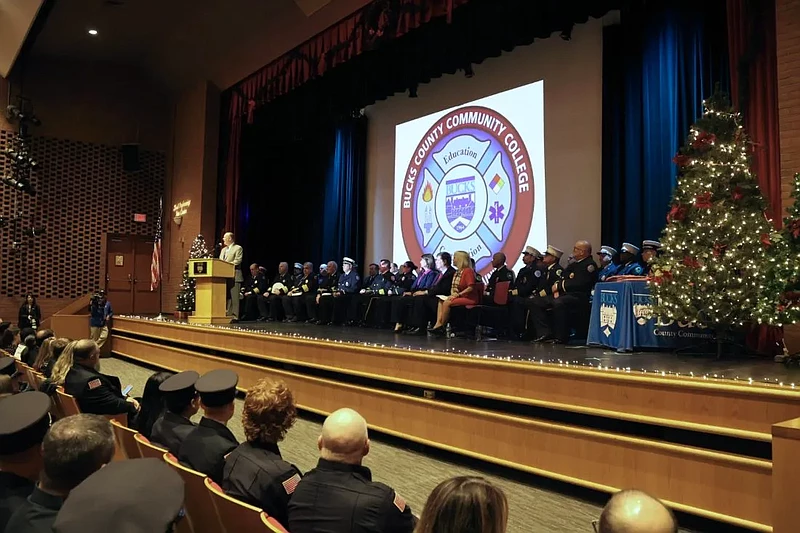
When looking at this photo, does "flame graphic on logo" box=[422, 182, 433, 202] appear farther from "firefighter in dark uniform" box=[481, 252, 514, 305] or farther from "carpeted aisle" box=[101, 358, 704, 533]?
"carpeted aisle" box=[101, 358, 704, 533]

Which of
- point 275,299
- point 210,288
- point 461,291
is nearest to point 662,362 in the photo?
point 461,291

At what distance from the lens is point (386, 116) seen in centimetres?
963

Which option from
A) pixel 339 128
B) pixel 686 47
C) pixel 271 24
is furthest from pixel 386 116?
pixel 686 47

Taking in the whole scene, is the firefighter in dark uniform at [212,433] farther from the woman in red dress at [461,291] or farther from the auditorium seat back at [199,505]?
the woman in red dress at [461,291]

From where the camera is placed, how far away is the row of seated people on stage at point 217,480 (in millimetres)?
887

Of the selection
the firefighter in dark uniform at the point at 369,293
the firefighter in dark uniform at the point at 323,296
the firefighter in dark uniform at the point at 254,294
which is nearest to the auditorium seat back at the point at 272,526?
the firefighter in dark uniform at the point at 369,293

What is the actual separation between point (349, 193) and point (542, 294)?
4.90 metres

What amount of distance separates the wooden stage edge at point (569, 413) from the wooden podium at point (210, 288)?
3.03m

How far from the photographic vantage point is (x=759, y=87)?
449 centimetres

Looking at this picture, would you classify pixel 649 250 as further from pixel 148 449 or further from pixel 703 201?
pixel 148 449

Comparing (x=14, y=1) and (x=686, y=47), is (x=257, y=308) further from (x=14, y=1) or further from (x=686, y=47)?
(x=686, y=47)

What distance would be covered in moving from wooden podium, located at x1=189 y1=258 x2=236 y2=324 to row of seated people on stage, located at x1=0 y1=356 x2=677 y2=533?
5565 millimetres

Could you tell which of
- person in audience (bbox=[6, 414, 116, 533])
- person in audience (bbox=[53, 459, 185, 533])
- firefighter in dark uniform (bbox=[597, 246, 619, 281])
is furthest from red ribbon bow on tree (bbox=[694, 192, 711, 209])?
person in audience (bbox=[53, 459, 185, 533])

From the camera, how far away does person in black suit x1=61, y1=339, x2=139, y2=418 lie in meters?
3.05
